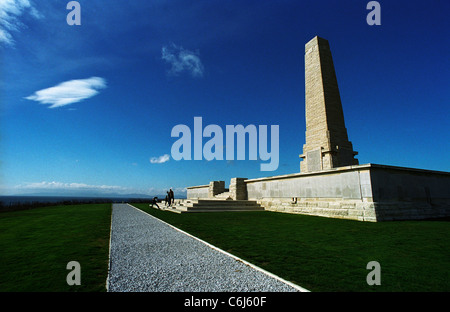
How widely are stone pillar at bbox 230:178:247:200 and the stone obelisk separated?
225 inches

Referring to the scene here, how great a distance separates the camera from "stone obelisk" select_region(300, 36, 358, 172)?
1677 cm

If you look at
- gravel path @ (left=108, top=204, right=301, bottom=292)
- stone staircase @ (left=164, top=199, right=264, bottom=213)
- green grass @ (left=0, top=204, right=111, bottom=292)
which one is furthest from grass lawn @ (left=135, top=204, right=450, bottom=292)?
stone staircase @ (left=164, top=199, right=264, bottom=213)

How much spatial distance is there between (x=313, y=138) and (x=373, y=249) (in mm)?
13259

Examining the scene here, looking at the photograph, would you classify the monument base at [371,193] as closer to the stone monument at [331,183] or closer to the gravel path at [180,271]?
the stone monument at [331,183]

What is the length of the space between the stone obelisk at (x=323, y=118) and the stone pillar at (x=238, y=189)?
571cm

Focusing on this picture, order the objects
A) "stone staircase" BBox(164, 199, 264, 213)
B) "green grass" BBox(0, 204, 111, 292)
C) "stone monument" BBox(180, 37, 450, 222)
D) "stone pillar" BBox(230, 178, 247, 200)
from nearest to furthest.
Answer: "green grass" BBox(0, 204, 111, 292), "stone monument" BBox(180, 37, 450, 222), "stone staircase" BBox(164, 199, 264, 213), "stone pillar" BBox(230, 178, 247, 200)

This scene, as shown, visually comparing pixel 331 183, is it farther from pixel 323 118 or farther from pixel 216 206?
pixel 216 206

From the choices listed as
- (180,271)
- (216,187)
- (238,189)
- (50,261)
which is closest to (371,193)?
(180,271)

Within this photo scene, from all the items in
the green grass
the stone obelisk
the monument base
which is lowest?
the green grass

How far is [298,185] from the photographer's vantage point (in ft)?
50.6

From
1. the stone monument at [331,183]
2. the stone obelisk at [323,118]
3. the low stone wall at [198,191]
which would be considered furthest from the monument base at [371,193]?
the low stone wall at [198,191]

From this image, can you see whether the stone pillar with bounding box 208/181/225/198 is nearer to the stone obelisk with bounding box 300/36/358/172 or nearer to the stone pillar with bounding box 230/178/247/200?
the stone pillar with bounding box 230/178/247/200

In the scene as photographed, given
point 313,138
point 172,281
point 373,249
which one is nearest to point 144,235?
point 172,281

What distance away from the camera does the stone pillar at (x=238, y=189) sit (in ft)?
69.2
